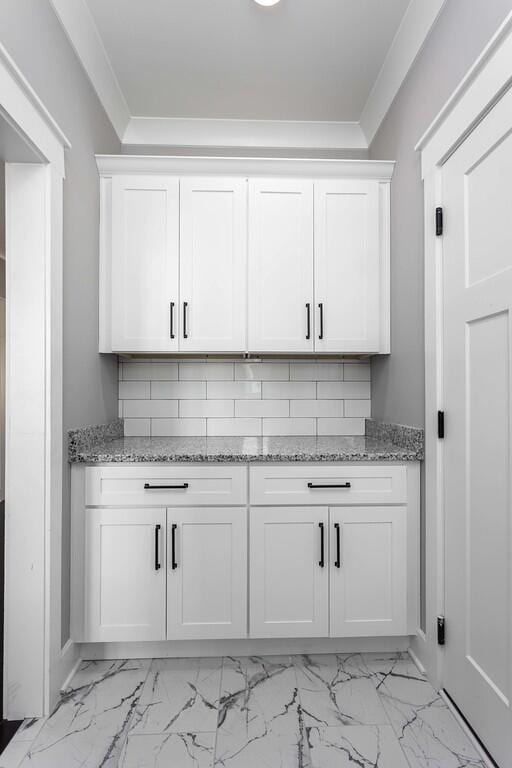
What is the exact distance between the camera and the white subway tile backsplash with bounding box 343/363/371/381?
267cm

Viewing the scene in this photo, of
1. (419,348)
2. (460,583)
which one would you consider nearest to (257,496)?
(460,583)

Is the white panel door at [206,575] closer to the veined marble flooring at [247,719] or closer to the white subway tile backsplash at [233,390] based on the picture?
the veined marble flooring at [247,719]

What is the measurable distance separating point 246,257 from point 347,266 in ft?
1.71

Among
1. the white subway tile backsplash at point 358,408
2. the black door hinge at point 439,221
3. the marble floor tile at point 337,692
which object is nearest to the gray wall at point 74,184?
the marble floor tile at point 337,692

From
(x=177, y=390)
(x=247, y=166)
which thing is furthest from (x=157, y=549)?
(x=247, y=166)

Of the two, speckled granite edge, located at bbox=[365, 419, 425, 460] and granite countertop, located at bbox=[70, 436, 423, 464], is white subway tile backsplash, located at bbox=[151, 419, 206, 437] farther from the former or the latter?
speckled granite edge, located at bbox=[365, 419, 425, 460]

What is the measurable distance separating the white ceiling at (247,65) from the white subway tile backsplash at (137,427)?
1597 millimetres

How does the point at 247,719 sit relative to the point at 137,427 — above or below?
below

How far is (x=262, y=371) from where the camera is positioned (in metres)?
2.65

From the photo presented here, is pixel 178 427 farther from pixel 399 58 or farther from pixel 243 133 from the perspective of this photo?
pixel 399 58

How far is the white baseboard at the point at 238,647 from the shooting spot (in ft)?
6.37

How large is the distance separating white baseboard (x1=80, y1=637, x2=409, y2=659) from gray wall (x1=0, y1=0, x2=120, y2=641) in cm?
24

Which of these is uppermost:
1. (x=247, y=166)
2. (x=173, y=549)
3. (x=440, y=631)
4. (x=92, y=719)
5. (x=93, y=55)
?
(x=93, y=55)

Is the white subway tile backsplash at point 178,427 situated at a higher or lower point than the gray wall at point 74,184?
lower
